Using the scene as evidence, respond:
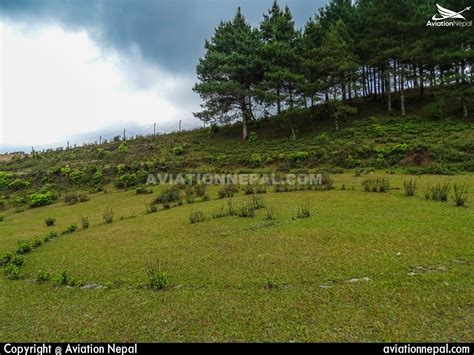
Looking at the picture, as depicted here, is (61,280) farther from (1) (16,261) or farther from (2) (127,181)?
(2) (127,181)

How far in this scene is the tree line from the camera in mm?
23703

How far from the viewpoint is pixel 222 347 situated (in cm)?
345

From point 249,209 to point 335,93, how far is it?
19.8 m

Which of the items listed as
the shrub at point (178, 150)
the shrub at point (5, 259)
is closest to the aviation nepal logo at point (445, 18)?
the shrub at point (178, 150)

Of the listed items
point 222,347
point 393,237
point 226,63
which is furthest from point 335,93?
point 222,347

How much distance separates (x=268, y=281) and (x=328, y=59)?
23.3 metres

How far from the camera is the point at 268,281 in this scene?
4961 millimetres

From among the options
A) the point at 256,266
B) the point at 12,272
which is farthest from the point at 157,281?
the point at 12,272

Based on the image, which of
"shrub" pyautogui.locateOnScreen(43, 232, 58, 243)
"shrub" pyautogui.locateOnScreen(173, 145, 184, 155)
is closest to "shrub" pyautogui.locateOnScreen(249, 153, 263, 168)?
"shrub" pyautogui.locateOnScreen(173, 145, 184, 155)

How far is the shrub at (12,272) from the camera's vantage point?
6.40 metres

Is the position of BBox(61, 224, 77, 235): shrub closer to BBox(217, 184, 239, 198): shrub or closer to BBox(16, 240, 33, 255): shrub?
BBox(16, 240, 33, 255): shrub

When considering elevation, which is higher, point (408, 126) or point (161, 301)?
point (408, 126)

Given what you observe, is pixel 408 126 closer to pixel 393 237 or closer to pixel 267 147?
pixel 267 147

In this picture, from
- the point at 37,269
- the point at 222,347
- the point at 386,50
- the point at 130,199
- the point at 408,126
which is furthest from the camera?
the point at 386,50
